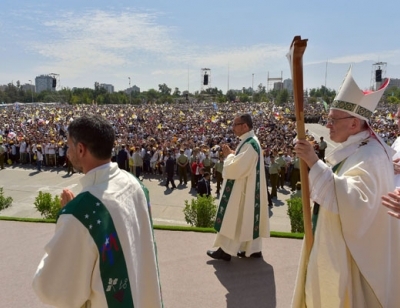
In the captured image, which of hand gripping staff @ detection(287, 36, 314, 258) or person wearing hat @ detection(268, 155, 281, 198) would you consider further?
person wearing hat @ detection(268, 155, 281, 198)

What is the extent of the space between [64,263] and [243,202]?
3.50m

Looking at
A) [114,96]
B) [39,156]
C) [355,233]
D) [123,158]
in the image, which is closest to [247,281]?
[355,233]

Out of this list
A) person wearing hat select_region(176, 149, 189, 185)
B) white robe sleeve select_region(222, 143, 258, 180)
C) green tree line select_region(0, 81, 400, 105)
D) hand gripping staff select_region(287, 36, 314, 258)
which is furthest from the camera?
green tree line select_region(0, 81, 400, 105)

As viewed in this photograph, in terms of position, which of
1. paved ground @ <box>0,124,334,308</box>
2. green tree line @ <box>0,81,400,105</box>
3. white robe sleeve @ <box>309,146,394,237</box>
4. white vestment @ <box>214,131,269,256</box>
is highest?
green tree line @ <box>0,81,400,105</box>

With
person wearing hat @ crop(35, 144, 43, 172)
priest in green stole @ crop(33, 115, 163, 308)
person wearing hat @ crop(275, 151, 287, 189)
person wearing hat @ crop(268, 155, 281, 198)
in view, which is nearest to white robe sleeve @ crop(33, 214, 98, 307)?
priest in green stole @ crop(33, 115, 163, 308)

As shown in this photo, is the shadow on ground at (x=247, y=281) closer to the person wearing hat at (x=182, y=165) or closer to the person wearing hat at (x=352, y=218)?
the person wearing hat at (x=352, y=218)

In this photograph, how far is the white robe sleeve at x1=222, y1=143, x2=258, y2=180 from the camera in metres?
4.87

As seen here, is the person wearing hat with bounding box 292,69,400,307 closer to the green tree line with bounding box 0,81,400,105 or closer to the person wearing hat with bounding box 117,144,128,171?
the person wearing hat with bounding box 117,144,128,171

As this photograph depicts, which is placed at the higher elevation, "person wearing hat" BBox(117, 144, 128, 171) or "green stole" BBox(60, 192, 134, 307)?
"green stole" BBox(60, 192, 134, 307)

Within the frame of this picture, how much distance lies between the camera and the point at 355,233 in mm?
2520

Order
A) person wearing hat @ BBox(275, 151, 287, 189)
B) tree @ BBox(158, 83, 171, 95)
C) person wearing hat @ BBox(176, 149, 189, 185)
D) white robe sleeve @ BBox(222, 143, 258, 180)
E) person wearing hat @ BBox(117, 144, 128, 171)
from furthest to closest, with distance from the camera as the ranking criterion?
tree @ BBox(158, 83, 171, 95) → person wearing hat @ BBox(117, 144, 128, 171) → person wearing hat @ BBox(176, 149, 189, 185) → person wearing hat @ BBox(275, 151, 287, 189) → white robe sleeve @ BBox(222, 143, 258, 180)

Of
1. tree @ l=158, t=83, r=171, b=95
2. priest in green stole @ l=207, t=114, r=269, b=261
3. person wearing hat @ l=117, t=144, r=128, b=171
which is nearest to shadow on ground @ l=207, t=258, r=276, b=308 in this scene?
priest in green stole @ l=207, t=114, r=269, b=261

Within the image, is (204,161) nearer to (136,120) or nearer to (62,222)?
(62,222)

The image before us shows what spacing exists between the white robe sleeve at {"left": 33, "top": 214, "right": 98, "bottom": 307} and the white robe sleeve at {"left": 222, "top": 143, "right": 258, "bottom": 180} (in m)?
3.25
